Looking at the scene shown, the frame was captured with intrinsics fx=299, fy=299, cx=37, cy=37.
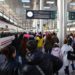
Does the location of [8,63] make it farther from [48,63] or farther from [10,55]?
[48,63]

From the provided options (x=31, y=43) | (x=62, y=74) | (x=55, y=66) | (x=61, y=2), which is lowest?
(x=62, y=74)

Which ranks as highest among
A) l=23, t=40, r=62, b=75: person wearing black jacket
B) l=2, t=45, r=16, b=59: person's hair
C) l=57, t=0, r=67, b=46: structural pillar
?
l=57, t=0, r=67, b=46: structural pillar

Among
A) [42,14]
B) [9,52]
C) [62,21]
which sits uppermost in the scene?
[42,14]

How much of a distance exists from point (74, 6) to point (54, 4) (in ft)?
35.1

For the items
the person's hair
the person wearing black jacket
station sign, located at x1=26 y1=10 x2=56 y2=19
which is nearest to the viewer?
the person wearing black jacket

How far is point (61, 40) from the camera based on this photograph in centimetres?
1630

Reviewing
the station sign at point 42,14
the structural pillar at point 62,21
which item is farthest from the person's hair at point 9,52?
the station sign at point 42,14

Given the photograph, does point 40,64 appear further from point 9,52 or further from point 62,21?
point 62,21

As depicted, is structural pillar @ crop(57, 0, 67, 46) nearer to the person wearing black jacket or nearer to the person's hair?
the person wearing black jacket

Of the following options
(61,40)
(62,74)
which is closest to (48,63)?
(62,74)

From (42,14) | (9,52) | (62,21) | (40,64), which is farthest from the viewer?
(42,14)

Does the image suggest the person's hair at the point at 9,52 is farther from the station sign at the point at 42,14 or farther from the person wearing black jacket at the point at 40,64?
the station sign at the point at 42,14

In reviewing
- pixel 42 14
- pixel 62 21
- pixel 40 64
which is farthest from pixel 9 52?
pixel 42 14

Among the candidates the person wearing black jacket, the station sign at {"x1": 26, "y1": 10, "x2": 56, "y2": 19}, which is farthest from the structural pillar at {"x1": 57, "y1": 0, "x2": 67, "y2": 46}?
the person wearing black jacket
